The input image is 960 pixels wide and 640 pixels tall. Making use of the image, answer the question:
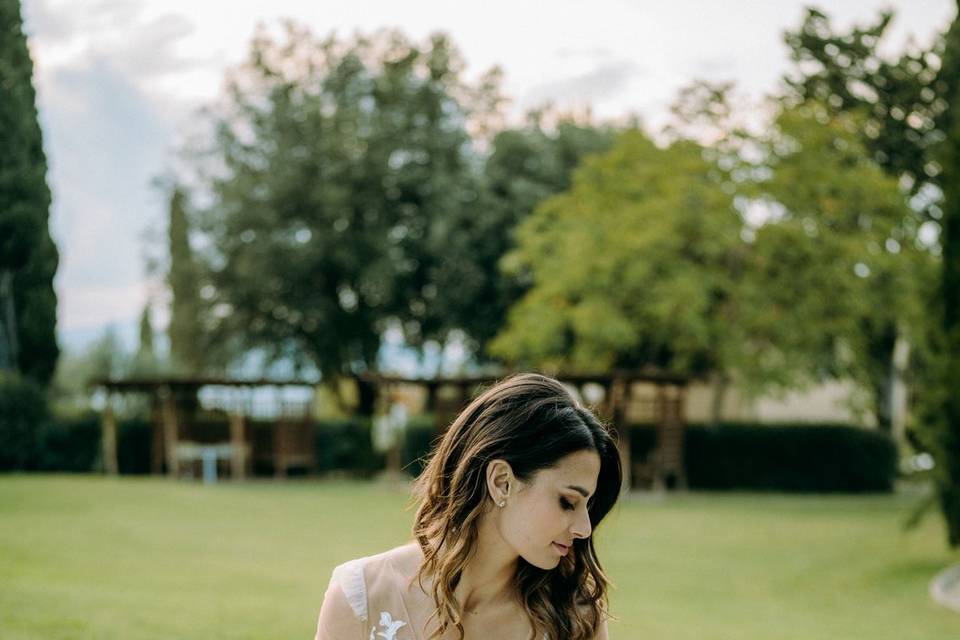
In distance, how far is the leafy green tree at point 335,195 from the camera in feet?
100

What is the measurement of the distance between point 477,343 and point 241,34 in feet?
31.6

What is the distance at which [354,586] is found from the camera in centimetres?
261

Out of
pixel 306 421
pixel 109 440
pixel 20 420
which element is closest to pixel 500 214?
pixel 306 421

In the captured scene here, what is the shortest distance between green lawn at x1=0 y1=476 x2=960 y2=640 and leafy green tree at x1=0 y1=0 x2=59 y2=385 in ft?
5.80

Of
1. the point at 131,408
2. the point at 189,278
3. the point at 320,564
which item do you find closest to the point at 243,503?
the point at 320,564

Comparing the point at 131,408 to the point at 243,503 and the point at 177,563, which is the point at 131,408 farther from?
the point at 177,563

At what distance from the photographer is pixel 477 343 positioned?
32125 mm

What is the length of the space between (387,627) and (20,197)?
5122 mm

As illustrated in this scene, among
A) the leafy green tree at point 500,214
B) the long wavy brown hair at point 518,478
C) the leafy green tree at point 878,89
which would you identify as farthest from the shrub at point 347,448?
the long wavy brown hair at point 518,478

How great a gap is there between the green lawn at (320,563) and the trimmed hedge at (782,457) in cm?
401

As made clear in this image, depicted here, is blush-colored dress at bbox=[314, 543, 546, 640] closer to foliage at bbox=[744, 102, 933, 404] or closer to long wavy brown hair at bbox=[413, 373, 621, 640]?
long wavy brown hair at bbox=[413, 373, 621, 640]

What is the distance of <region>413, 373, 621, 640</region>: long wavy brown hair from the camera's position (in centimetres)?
254

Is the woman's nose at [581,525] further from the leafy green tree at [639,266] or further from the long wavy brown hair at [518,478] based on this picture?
the leafy green tree at [639,266]

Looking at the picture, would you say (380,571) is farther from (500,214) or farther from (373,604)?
(500,214)
